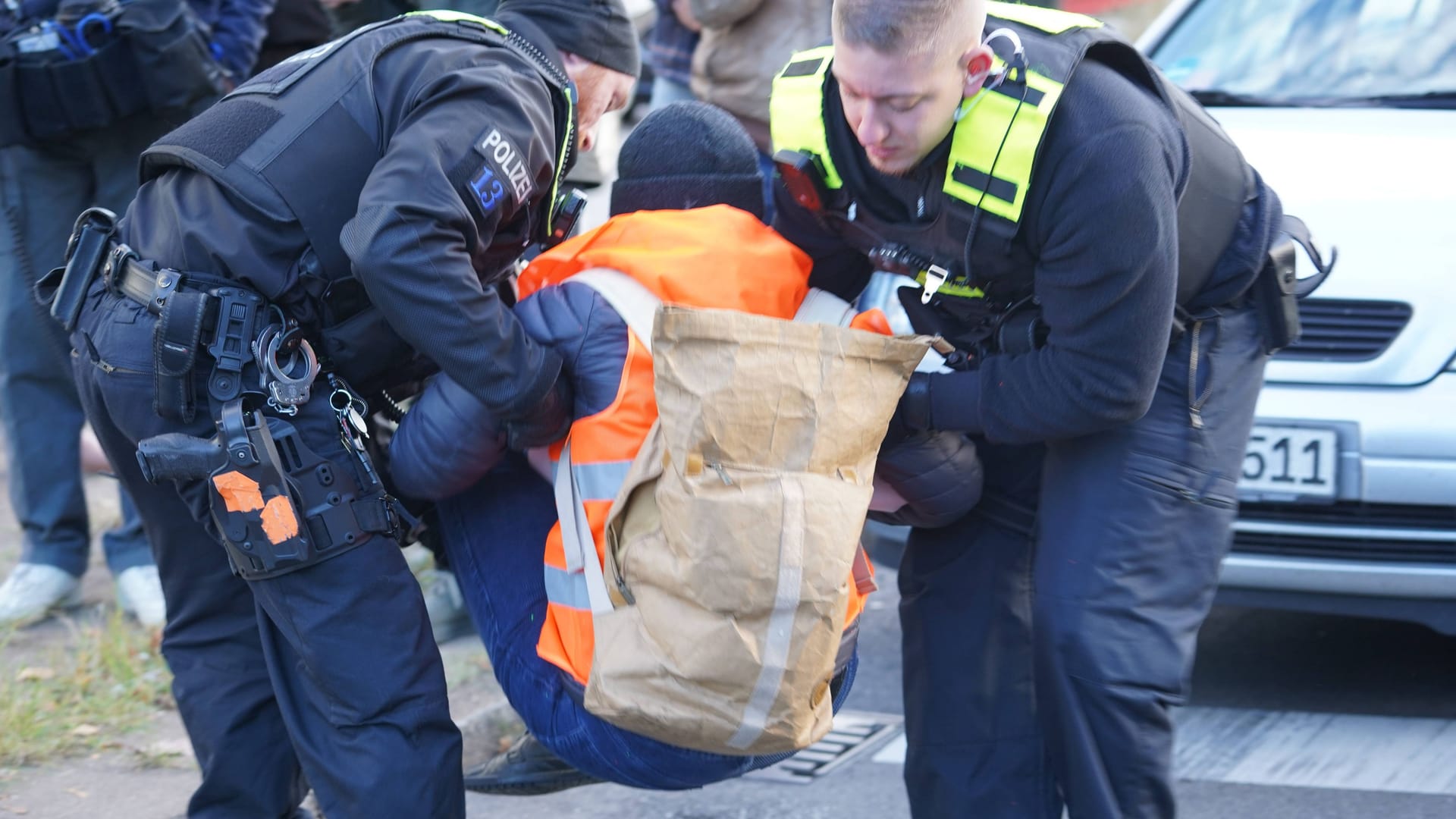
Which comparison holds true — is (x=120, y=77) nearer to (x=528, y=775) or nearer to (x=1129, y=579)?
(x=528, y=775)

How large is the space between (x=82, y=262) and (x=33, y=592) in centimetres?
174

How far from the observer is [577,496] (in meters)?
2.26

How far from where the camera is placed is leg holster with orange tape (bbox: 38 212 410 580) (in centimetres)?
228

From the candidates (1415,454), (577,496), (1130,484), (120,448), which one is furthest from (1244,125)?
(120,448)

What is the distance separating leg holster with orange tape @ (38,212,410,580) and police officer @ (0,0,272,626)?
141 centimetres

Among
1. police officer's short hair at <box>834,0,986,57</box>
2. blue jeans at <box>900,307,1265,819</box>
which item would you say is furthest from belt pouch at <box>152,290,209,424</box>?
blue jeans at <box>900,307,1265,819</box>

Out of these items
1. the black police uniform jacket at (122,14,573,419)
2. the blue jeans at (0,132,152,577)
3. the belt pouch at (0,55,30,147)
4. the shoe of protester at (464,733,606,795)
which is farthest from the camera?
the blue jeans at (0,132,152,577)

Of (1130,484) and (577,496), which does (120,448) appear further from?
(1130,484)

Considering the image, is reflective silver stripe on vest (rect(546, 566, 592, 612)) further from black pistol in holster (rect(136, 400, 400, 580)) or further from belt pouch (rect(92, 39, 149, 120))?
belt pouch (rect(92, 39, 149, 120))

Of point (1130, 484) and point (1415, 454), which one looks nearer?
point (1130, 484)

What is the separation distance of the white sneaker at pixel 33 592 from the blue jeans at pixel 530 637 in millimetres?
1821

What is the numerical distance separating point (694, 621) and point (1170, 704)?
33.5 inches

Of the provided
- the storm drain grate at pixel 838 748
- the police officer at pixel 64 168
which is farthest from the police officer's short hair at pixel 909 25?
the police officer at pixel 64 168

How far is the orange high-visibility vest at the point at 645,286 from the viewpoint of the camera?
7.28 feet
